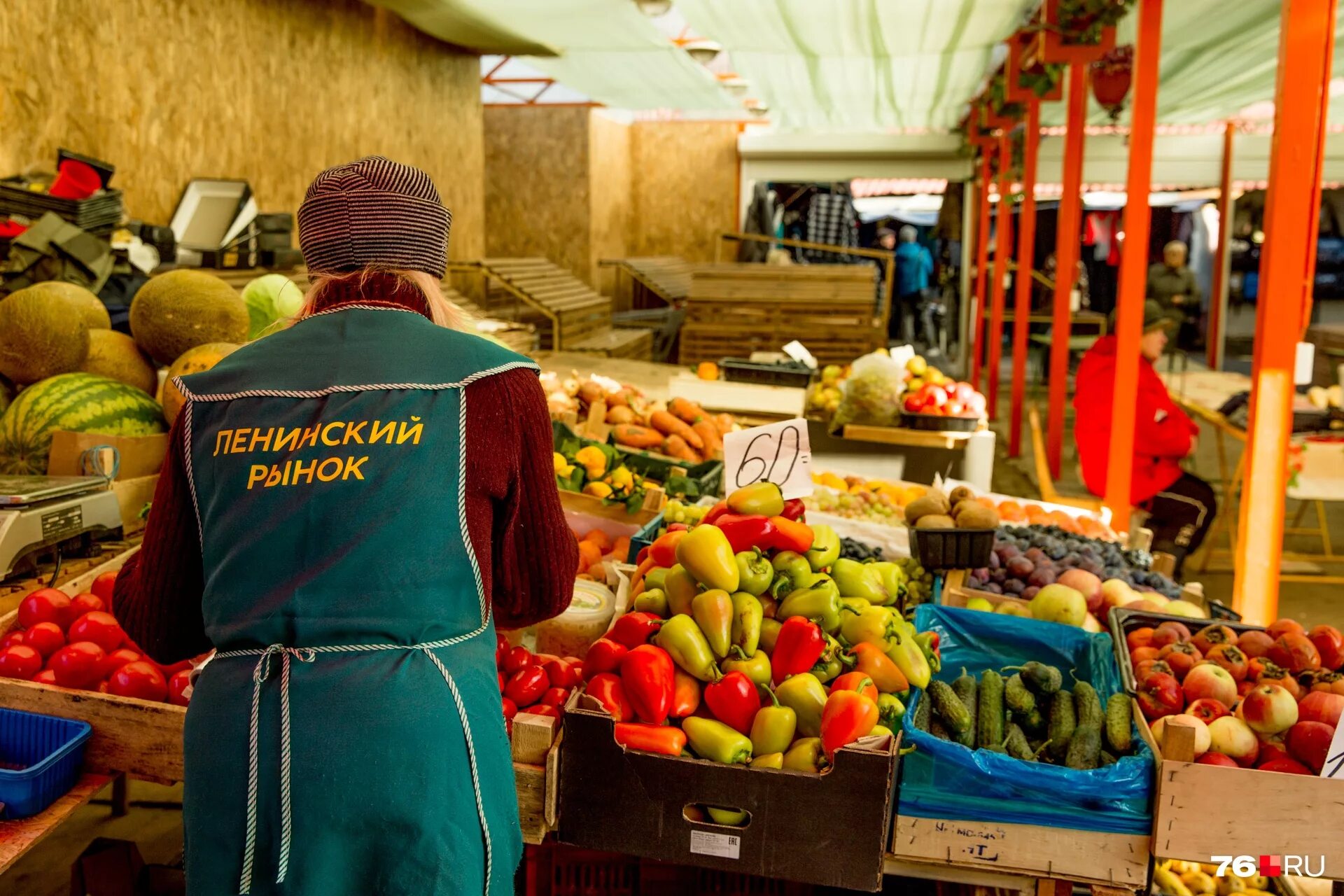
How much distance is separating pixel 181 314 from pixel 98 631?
5.53 ft

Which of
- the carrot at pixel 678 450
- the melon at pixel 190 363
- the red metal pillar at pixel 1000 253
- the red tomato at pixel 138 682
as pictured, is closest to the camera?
the red tomato at pixel 138 682

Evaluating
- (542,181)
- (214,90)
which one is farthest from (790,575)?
(542,181)

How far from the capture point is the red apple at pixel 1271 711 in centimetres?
226

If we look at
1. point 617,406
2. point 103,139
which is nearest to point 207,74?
point 103,139

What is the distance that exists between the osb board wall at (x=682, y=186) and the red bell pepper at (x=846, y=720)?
15.6 m

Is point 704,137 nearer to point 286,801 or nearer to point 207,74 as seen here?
point 207,74

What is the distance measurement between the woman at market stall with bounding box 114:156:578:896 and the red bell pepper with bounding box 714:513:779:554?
101cm

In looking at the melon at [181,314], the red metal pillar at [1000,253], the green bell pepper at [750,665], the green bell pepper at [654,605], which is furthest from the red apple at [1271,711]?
the red metal pillar at [1000,253]

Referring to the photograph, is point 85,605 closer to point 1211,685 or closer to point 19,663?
point 19,663

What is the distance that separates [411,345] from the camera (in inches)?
59.3

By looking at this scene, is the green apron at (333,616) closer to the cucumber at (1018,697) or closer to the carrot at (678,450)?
the cucumber at (1018,697)

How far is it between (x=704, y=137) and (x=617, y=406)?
1294cm

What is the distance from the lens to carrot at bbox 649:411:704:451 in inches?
192

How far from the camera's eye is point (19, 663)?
7.85ft
